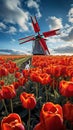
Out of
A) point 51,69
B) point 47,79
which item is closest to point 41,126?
point 47,79

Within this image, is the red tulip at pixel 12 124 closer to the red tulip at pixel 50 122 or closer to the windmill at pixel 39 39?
the red tulip at pixel 50 122

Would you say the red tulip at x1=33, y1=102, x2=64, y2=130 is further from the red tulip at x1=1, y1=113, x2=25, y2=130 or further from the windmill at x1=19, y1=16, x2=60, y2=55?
the windmill at x1=19, y1=16, x2=60, y2=55

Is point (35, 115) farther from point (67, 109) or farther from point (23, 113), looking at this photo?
point (67, 109)

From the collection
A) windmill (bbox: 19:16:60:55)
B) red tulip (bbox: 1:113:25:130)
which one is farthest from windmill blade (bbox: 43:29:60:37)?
red tulip (bbox: 1:113:25:130)

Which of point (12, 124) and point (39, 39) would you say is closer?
point (12, 124)

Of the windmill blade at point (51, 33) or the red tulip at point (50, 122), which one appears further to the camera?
the windmill blade at point (51, 33)

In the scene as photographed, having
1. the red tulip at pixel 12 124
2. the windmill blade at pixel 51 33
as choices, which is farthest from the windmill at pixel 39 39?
the red tulip at pixel 12 124

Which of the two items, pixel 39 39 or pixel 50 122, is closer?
pixel 50 122

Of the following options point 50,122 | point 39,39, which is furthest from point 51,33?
point 50,122

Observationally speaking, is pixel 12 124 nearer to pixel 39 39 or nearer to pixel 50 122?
pixel 50 122

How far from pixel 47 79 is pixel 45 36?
4332cm

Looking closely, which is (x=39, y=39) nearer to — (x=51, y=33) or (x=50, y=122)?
(x=51, y=33)

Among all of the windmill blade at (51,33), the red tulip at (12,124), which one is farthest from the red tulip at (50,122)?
the windmill blade at (51,33)

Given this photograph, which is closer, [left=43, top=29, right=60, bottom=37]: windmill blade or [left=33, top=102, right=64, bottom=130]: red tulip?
[left=33, top=102, right=64, bottom=130]: red tulip
